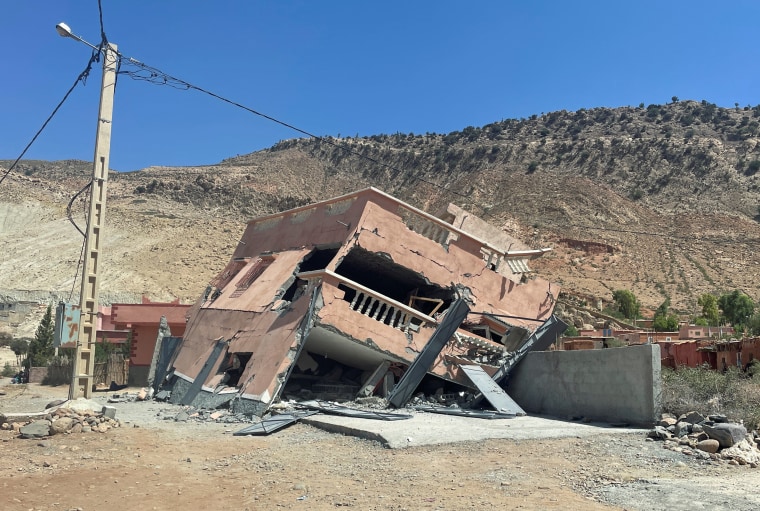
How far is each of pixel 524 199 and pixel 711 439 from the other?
48451 mm

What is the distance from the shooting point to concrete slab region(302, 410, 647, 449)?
350 inches

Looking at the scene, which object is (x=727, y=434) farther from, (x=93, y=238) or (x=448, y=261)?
(x=93, y=238)

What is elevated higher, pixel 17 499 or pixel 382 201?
pixel 382 201

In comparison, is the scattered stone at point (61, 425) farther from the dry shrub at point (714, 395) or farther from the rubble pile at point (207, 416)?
the dry shrub at point (714, 395)

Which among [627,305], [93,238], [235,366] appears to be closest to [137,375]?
[235,366]

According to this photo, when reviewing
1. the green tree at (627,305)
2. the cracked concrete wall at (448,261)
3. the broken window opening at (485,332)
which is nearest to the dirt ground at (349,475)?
the cracked concrete wall at (448,261)

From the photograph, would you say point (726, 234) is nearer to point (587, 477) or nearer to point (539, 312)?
point (539, 312)

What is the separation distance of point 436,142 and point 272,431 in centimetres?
6800

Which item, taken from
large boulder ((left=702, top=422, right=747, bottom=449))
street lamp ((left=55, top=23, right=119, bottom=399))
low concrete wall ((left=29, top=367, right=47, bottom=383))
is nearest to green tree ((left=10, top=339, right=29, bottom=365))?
low concrete wall ((left=29, top=367, right=47, bottom=383))

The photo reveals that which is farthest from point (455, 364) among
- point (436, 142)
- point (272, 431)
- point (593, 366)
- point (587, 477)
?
point (436, 142)

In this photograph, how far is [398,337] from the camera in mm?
13969

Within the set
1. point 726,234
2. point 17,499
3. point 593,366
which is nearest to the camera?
point 17,499

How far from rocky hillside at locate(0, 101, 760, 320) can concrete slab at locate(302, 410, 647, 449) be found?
106 feet

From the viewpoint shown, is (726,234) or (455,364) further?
(726,234)
